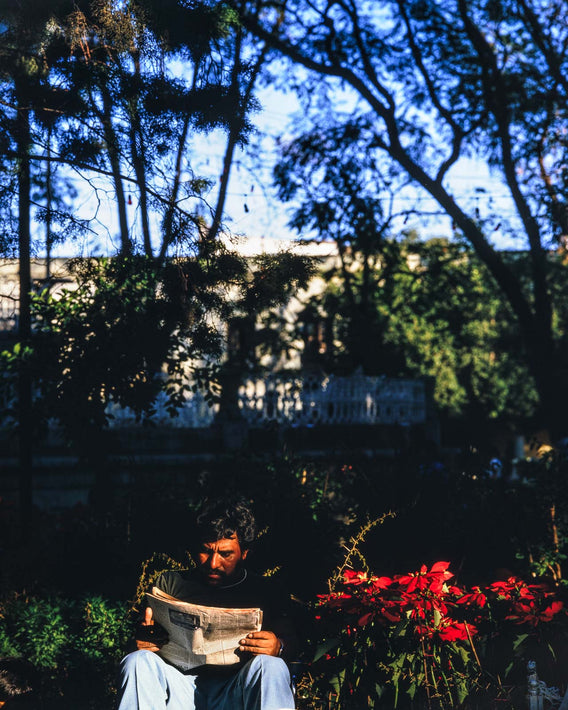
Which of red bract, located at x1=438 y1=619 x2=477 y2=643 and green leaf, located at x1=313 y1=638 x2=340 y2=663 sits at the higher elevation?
red bract, located at x1=438 y1=619 x2=477 y2=643

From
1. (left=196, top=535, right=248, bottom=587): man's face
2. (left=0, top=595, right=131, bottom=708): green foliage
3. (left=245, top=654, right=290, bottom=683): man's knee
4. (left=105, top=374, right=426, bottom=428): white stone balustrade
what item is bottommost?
(left=0, top=595, right=131, bottom=708): green foliage

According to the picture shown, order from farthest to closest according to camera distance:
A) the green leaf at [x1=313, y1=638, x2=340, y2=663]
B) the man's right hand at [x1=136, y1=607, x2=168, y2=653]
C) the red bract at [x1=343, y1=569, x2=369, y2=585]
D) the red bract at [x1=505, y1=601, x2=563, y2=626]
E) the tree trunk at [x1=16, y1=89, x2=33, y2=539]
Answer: the tree trunk at [x1=16, y1=89, x2=33, y2=539] → the red bract at [x1=343, y1=569, x2=369, y2=585] → the red bract at [x1=505, y1=601, x2=563, y2=626] → the green leaf at [x1=313, y1=638, x2=340, y2=663] → the man's right hand at [x1=136, y1=607, x2=168, y2=653]

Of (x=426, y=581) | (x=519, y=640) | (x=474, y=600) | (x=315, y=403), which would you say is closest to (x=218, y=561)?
(x=426, y=581)

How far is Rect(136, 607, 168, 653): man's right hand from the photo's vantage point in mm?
3543

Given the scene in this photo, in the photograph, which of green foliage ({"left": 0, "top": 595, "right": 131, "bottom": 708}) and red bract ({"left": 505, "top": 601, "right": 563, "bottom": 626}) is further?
green foliage ({"left": 0, "top": 595, "right": 131, "bottom": 708})

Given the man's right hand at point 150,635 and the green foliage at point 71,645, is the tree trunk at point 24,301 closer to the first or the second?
the green foliage at point 71,645

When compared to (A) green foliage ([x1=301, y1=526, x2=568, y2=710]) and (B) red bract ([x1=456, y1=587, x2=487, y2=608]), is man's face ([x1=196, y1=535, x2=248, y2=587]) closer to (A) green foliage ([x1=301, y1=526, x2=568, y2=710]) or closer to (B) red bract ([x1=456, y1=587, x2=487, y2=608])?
(A) green foliage ([x1=301, y1=526, x2=568, y2=710])

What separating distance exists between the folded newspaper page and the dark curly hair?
1.18ft

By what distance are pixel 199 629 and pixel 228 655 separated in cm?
23

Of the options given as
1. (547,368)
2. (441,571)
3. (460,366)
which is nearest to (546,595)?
(441,571)

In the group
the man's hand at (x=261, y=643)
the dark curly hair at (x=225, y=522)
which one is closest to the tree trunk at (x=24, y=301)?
the dark curly hair at (x=225, y=522)

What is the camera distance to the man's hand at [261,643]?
11.1ft

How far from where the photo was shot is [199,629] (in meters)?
3.37

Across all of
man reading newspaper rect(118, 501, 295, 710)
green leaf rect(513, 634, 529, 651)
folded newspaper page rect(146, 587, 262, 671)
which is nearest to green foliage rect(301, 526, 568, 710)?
green leaf rect(513, 634, 529, 651)
